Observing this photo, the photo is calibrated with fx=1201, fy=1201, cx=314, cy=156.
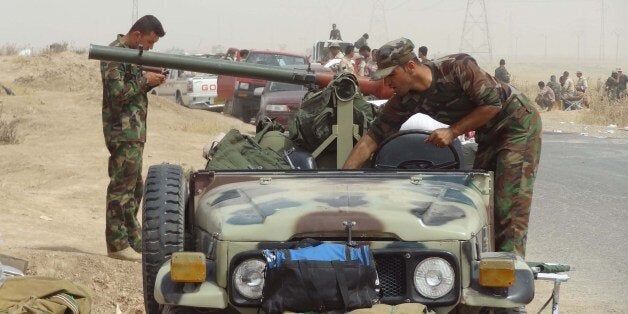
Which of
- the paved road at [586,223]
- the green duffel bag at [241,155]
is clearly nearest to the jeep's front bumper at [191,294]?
the green duffel bag at [241,155]

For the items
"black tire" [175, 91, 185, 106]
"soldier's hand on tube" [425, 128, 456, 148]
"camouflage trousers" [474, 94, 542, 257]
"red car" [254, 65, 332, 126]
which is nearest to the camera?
"soldier's hand on tube" [425, 128, 456, 148]

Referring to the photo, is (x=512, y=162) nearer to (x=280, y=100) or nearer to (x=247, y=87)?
(x=280, y=100)

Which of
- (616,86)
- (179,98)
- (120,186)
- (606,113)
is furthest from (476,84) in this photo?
(616,86)

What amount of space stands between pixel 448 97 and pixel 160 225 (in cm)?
182

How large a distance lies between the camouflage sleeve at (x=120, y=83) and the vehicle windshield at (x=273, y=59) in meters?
19.6

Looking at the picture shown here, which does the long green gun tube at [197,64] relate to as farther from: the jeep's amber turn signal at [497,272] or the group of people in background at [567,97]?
the group of people in background at [567,97]

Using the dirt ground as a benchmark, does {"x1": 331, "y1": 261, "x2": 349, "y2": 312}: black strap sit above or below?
above

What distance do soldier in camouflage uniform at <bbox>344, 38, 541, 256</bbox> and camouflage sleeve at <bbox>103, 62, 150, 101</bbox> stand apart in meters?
2.92

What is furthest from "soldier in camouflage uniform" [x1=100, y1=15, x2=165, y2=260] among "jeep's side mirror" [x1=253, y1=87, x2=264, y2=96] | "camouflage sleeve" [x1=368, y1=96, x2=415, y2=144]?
"jeep's side mirror" [x1=253, y1=87, x2=264, y2=96]

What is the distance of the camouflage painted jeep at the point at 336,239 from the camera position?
4664 mm

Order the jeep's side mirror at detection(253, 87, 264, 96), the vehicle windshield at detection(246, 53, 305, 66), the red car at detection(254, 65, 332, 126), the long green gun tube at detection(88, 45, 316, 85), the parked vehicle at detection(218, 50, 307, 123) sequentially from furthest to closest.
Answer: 1. the vehicle windshield at detection(246, 53, 305, 66)
2. the parked vehicle at detection(218, 50, 307, 123)
3. the jeep's side mirror at detection(253, 87, 264, 96)
4. the red car at detection(254, 65, 332, 126)
5. the long green gun tube at detection(88, 45, 316, 85)

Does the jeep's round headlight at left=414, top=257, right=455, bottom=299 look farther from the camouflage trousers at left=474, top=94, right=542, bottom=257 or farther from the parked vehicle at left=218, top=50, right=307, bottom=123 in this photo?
the parked vehicle at left=218, top=50, right=307, bottom=123

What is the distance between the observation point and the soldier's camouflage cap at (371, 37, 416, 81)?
6090mm

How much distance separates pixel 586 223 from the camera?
1226 cm
